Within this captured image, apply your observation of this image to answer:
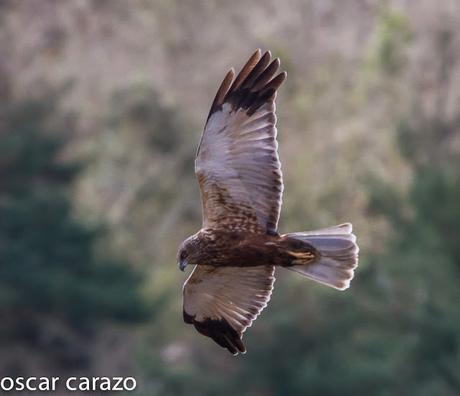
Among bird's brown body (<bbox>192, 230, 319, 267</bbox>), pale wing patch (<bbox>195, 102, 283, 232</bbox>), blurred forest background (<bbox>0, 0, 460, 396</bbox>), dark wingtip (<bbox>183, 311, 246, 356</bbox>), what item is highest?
blurred forest background (<bbox>0, 0, 460, 396</bbox>)

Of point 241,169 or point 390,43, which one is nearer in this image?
point 241,169

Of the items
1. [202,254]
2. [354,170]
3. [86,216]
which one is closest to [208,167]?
[202,254]

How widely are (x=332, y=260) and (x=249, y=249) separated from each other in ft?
1.53

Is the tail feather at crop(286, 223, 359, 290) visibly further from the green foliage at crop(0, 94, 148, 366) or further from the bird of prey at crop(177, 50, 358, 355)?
the green foliage at crop(0, 94, 148, 366)

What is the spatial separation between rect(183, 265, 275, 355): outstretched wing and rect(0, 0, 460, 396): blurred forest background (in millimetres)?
12310

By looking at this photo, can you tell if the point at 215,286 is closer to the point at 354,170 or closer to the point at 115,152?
the point at 354,170

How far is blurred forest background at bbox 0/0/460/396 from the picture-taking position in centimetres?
2264

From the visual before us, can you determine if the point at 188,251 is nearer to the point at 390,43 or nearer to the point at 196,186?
the point at 196,186

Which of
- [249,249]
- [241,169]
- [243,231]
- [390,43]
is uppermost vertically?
[390,43]

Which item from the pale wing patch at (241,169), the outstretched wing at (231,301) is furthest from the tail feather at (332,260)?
the outstretched wing at (231,301)

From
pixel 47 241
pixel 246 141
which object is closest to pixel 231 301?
pixel 246 141

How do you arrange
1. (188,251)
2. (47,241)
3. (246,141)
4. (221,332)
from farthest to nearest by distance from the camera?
(47,241)
(221,332)
(188,251)
(246,141)

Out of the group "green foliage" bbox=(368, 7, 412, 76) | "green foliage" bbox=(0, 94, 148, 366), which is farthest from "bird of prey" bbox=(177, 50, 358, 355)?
"green foliage" bbox=(368, 7, 412, 76)

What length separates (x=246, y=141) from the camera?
9.03 metres
